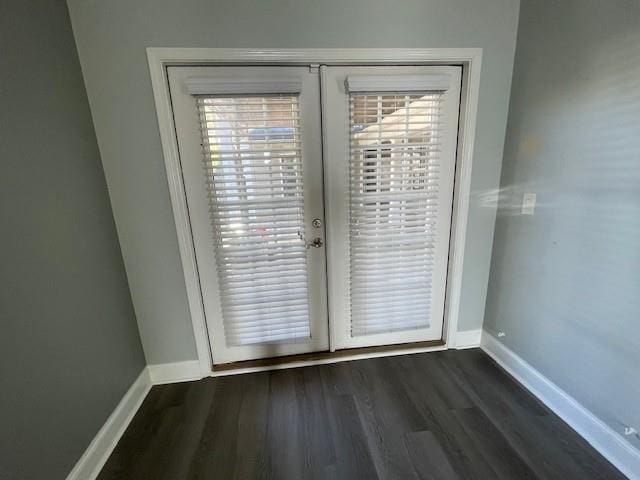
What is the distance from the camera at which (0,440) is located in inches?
38.1

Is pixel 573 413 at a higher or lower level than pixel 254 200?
lower

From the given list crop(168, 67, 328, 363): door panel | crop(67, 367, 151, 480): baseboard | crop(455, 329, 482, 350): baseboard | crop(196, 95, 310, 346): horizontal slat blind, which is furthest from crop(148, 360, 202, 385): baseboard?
crop(455, 329, 482, 350): baseboard

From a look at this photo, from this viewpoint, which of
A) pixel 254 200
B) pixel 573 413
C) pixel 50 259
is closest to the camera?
pixel 50 259

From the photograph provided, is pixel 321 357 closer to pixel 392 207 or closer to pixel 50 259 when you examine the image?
pixel 392 207

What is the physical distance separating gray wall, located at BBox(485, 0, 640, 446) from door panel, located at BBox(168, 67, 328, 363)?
1.26 metres

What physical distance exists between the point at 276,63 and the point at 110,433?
7.27 feet

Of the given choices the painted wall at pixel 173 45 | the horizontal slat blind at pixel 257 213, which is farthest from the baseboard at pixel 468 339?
the horizontal slat blind at pixel 257 213

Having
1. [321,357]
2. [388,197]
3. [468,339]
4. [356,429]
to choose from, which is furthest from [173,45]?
[468,339]

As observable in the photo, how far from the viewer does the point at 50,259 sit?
124 centimetres

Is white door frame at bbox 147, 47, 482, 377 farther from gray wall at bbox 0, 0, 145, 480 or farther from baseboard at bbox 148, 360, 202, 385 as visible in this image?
gray wall at bbox 0, 0, 145, 480

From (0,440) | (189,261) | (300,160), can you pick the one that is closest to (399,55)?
(300,160)

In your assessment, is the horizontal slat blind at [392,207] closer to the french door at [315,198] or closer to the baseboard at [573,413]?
the french door at [315,198]

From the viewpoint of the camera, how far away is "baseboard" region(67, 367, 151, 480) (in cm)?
134

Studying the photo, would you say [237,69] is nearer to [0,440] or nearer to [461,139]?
[461,139]
